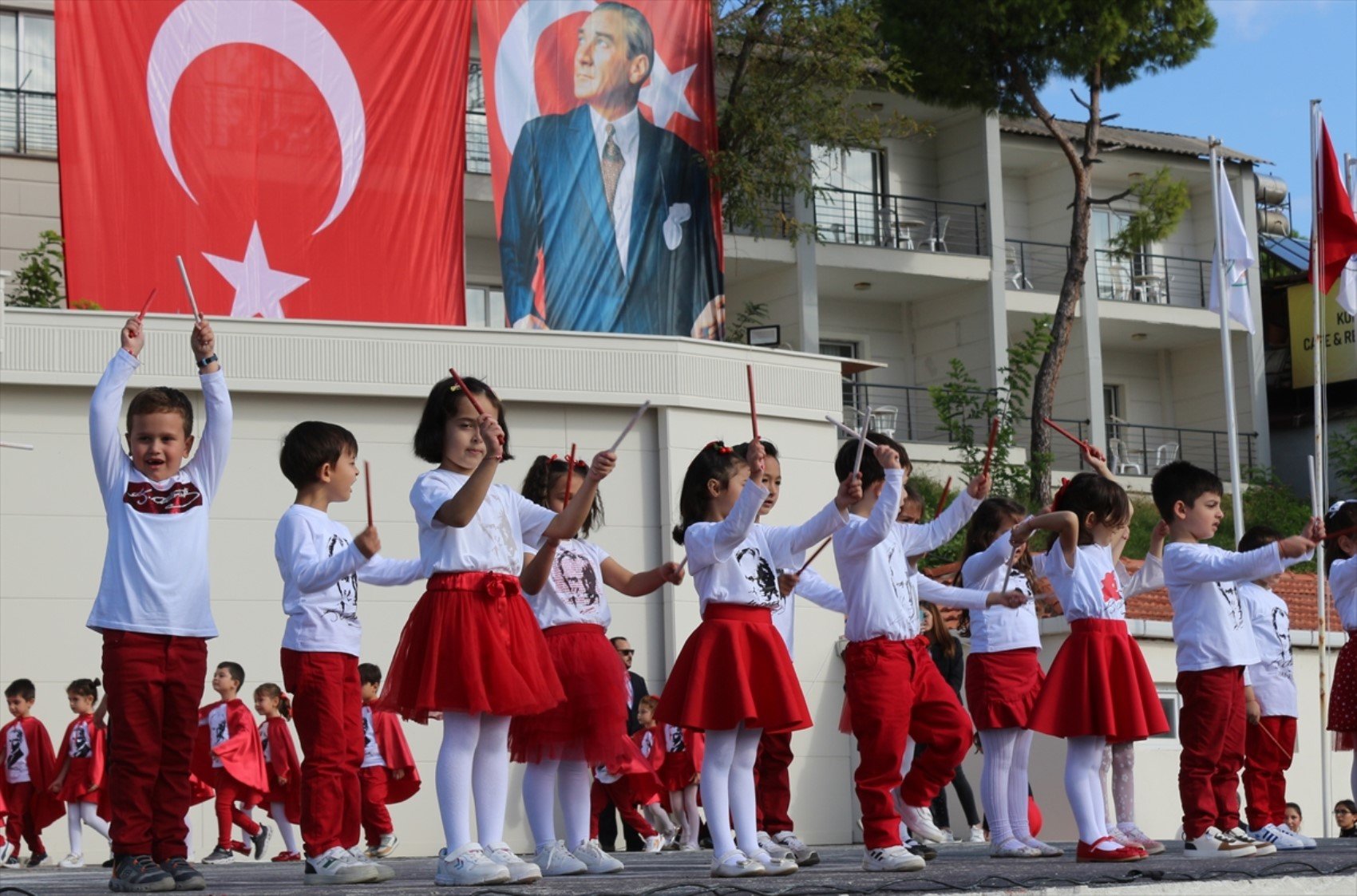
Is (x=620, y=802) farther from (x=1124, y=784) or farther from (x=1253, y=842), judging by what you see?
(x=1253, y=842)

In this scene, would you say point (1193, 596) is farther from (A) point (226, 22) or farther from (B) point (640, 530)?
(A) point (226, 22)

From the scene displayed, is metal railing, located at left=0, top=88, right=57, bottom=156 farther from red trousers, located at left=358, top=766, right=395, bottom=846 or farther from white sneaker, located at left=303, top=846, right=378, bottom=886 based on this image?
white sneaker, located at left=303, top=846, right=378, bottom=886

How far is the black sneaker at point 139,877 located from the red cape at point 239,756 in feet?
20.1

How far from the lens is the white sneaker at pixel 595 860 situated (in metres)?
7.16

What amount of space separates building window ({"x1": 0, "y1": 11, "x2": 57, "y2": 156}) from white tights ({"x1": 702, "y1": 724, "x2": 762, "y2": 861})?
1521 cm

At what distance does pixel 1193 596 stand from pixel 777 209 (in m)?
14.6

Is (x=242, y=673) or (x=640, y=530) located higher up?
(x=640, y=530)

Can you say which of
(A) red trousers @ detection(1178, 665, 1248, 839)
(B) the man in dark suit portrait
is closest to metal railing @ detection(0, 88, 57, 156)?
(B) the man in dark suit portrait

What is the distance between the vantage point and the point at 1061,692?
7426mm

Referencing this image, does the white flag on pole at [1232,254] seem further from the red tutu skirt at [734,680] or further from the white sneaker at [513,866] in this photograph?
the white sneaker at [513,866]

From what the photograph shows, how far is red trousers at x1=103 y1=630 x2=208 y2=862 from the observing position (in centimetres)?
590

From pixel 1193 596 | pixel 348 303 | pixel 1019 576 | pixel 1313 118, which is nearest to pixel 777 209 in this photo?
pixel 348 303

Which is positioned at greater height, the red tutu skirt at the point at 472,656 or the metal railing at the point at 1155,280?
the metal railing at the point at 1155,280

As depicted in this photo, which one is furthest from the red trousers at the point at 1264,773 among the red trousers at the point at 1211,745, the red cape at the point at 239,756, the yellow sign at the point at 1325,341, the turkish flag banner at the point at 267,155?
the yellow sign at the point at 1325,341
